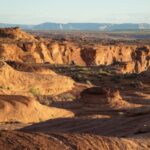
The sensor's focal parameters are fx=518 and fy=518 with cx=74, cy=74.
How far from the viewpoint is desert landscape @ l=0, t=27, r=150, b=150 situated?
9.67 m

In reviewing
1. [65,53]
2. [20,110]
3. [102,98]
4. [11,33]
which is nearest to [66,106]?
[102,98]

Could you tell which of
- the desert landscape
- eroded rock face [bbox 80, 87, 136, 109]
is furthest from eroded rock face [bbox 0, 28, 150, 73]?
eroded rock face [bbox 80, 87, 136, 109]

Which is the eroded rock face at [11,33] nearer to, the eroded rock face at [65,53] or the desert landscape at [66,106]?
the eroded rock face at [65,53]

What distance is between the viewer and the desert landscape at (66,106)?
967cm

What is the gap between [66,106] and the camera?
1209 inches

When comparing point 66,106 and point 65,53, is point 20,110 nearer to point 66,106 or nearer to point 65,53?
point 66,106

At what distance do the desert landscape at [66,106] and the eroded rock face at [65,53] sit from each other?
18 cm

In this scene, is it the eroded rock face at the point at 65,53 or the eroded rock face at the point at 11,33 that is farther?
the eroded rock face at the point at 11,33

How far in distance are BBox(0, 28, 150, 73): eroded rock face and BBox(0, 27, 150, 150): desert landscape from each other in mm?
183

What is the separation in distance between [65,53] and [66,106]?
4682 cm

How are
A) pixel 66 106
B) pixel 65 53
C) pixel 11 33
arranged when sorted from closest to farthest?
pixel 66 106, pixel 65 53, pixel 11 33

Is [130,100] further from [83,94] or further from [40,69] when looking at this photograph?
[40,69]

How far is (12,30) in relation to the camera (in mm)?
78062

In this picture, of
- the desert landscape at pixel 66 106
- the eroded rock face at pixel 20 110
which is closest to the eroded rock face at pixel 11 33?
the desert landscape at pixel 66 106
